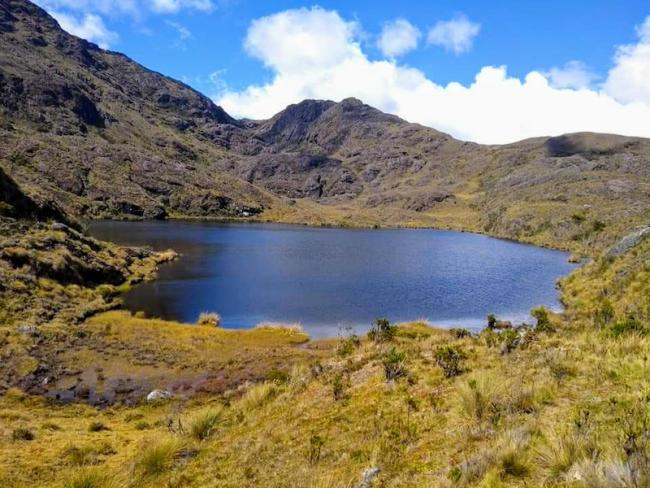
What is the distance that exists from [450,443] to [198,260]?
82.9 meters

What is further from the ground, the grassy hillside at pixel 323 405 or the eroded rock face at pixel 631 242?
the eroded rock face at pixel 631 242

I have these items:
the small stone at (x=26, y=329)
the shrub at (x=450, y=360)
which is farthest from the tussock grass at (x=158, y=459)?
the small stone at (x=26, y=329)

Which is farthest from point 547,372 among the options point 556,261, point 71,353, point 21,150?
point 21,150

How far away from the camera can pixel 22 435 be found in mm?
18359

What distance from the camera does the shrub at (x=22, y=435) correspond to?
1812 cm

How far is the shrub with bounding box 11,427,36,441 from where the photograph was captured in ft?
59.5

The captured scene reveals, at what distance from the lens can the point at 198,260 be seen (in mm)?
88188

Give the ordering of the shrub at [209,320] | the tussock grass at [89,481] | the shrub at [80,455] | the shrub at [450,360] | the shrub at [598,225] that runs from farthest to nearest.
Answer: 1. the shrub at [598,225]
2. the shrub at [209,320]
3. the shrub at [80,455]
4. the shrub at [450,360]
5. the tussock grass at [89,481]

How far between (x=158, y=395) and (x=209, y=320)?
771 inches

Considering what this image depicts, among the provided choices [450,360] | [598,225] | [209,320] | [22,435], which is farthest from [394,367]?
[598,225]

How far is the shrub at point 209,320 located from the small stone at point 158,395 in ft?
57.8

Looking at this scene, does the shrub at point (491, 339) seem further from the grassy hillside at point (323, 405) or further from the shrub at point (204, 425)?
the shrub at point (204, 425)

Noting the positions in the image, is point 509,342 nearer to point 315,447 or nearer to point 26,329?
point 315,447

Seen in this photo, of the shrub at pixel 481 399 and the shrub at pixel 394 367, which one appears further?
the shrub at pixel 394 367
